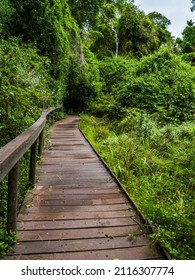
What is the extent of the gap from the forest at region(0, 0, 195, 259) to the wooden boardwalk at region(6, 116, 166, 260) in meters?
0.21

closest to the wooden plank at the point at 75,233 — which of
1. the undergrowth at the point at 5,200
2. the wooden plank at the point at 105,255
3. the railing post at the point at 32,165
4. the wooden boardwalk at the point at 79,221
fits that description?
the wooden boardwalk at the point at 79,221

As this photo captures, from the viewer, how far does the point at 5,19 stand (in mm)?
13000

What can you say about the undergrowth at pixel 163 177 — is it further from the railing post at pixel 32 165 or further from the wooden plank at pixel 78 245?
the railing post at pixel 32 165

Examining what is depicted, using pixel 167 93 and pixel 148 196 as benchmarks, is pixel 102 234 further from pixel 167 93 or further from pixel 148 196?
pixel 167 93

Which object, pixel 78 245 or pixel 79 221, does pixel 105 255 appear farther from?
pixel 79 221

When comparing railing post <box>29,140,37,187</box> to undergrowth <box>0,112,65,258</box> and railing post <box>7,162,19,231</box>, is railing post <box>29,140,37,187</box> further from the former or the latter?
railing post <box>7,162,19,231</box>

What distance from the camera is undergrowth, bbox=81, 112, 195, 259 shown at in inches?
111

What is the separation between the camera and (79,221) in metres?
3.11

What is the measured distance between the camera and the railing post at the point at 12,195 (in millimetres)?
2564

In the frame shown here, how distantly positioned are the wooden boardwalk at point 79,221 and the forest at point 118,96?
8.3 inches

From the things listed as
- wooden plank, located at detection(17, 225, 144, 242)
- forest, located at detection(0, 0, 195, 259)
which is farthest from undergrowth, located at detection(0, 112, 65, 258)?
wooden plank, located at detection(17, 225, 144, 242)

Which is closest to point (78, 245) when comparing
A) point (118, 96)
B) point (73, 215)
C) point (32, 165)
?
point (73, 215)

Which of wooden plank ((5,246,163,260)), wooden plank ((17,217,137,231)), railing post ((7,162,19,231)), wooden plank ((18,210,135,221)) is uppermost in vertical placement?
railing post ((7,162,19,231))
